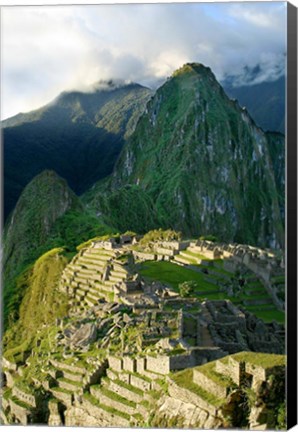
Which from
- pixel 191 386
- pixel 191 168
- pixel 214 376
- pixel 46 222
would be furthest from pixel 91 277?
pixel 191 168

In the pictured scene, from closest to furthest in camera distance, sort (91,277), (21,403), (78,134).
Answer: (21,403)
(91,277)
(78,134)

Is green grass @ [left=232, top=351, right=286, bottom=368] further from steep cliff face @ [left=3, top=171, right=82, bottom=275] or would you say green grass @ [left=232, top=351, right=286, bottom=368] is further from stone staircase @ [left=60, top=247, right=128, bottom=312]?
steep cliff face @ [left=3, top=171, right=82, bottom=275]

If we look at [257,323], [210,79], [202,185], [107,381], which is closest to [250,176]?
[202,185]

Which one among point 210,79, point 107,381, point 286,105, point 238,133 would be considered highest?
point 210,79

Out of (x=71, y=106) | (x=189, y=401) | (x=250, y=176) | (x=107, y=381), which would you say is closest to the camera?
(x=189, y=401)

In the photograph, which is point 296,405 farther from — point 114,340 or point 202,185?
point 202,185

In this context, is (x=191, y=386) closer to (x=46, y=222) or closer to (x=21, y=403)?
(x=21, y=403)

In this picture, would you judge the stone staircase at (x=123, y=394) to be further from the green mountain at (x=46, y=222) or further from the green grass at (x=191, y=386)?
the green mountain at (x=46, y=222)
